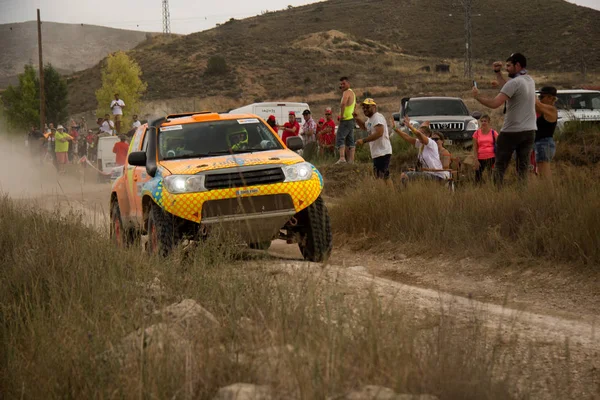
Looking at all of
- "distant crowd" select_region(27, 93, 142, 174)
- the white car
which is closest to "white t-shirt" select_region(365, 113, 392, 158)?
the white car

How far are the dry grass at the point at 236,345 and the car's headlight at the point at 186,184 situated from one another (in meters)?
2.21

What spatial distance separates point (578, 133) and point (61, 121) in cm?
7422

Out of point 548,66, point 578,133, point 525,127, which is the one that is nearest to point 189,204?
point 525,127

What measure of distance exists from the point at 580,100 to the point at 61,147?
17309 millimetres

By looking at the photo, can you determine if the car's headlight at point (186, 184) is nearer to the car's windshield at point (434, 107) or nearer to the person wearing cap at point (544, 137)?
the person wearing cap at point (544, 137)

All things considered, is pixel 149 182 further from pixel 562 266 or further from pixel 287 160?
pixel 562 266

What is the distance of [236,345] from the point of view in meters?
5.15

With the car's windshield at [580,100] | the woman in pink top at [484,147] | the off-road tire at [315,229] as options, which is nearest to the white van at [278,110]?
the car's windshield at [580,100]

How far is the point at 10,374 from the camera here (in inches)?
220

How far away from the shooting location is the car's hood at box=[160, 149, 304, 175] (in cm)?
993

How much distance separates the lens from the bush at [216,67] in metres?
84.0

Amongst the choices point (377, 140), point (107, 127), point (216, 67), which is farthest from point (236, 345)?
point (216, 67)

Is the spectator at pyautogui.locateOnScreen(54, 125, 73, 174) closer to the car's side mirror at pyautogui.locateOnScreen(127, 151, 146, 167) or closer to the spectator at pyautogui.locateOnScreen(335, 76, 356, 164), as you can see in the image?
the spectator at pyautogui.locateOnScreen(335, 76, 356, 164)

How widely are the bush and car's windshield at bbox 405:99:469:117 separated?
61148mm
